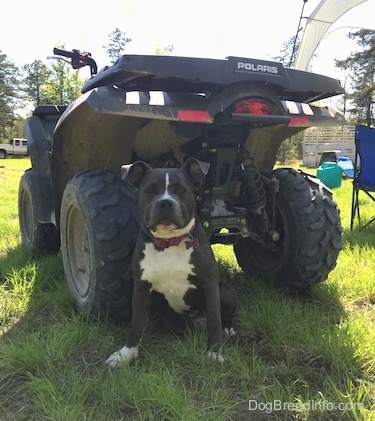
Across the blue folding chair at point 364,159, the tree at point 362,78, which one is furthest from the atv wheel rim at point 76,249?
the tree at point 362,78

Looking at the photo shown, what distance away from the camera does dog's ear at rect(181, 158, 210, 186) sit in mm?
2242

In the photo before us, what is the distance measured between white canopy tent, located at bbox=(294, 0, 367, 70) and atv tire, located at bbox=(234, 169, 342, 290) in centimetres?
939

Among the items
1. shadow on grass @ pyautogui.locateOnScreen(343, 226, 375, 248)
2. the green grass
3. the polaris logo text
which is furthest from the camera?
shadow on grass @ pyautogui.locateOnScreen(343, 226, 375, 248)

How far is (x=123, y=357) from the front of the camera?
2.17 metres

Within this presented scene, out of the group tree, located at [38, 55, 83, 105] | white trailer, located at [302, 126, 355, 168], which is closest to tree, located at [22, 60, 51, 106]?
tree, located at [38, 55, 83, 105]

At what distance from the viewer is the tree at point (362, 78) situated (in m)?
34.3

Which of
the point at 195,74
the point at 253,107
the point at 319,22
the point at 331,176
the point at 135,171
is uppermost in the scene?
the point at 319,22

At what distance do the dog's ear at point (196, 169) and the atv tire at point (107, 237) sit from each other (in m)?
0.44

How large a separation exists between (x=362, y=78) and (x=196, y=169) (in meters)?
38.6

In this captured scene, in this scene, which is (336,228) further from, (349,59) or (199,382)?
(349,59)

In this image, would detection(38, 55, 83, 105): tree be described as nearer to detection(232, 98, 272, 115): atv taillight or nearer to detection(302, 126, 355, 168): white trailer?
detection(302, 126, 355, 168): white trailer

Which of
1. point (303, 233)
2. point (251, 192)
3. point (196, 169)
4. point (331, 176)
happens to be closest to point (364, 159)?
point (303, 233)

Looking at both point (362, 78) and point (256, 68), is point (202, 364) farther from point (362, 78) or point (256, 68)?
point (362, 78)

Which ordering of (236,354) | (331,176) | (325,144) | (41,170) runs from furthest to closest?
(325,144) → (331,176) → (41,170) → (236,354)
